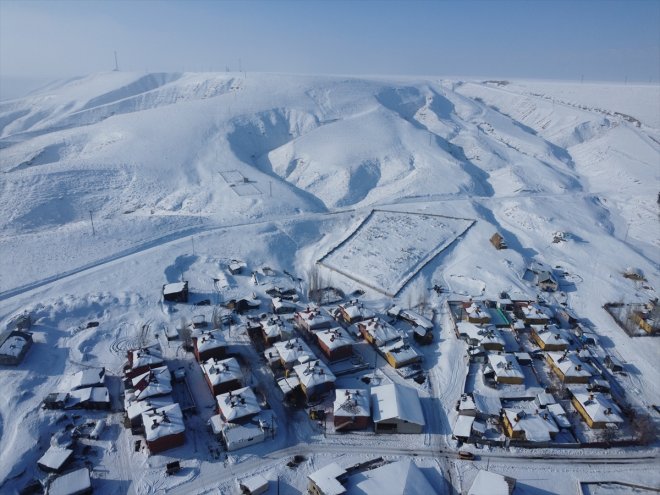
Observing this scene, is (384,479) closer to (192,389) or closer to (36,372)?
(192,389)

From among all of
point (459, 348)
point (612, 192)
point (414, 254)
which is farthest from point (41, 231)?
point (612, 192)

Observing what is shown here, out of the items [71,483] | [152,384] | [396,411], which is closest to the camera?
[71,483]

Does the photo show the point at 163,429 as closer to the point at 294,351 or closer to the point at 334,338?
the point at 294,351

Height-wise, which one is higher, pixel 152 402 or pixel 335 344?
pixel 335 344

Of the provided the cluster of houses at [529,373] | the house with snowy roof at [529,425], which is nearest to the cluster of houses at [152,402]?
the cluster of houses at [529,373]

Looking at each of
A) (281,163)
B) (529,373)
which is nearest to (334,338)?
(529,373)
